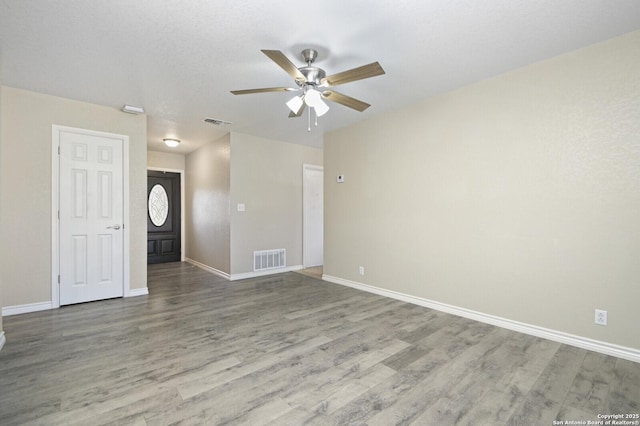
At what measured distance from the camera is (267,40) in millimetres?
2385

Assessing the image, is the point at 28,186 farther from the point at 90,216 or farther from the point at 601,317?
the point at 601,317

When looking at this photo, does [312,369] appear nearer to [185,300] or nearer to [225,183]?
[185,300]

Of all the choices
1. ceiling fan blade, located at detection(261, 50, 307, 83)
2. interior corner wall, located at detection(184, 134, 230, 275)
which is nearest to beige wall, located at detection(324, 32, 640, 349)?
ceiling fan blade, located at detection(261, 50, 307, 83)

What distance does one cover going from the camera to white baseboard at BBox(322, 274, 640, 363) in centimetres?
235

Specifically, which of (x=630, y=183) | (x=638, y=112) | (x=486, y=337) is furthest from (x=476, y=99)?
(x=486, y=337)

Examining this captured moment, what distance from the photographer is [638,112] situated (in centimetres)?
228

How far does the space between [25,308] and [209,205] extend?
3.03 metres

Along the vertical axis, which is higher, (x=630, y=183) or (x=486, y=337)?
(x=630, y=183)

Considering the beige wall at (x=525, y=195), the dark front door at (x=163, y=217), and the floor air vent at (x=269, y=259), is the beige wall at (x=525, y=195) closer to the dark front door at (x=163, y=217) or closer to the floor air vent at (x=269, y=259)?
the floor air vent at (x=269, y=259)

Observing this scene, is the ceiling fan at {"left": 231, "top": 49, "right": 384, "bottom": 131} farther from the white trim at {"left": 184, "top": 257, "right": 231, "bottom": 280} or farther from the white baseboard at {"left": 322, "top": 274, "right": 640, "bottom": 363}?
the white trim at {"left": 184, "top": 257, "right": 231, "bottom": 280}

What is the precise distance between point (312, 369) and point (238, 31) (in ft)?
8.64

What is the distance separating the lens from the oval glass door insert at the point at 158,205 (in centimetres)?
669

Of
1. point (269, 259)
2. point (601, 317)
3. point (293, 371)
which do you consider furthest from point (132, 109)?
point (601, 317)
